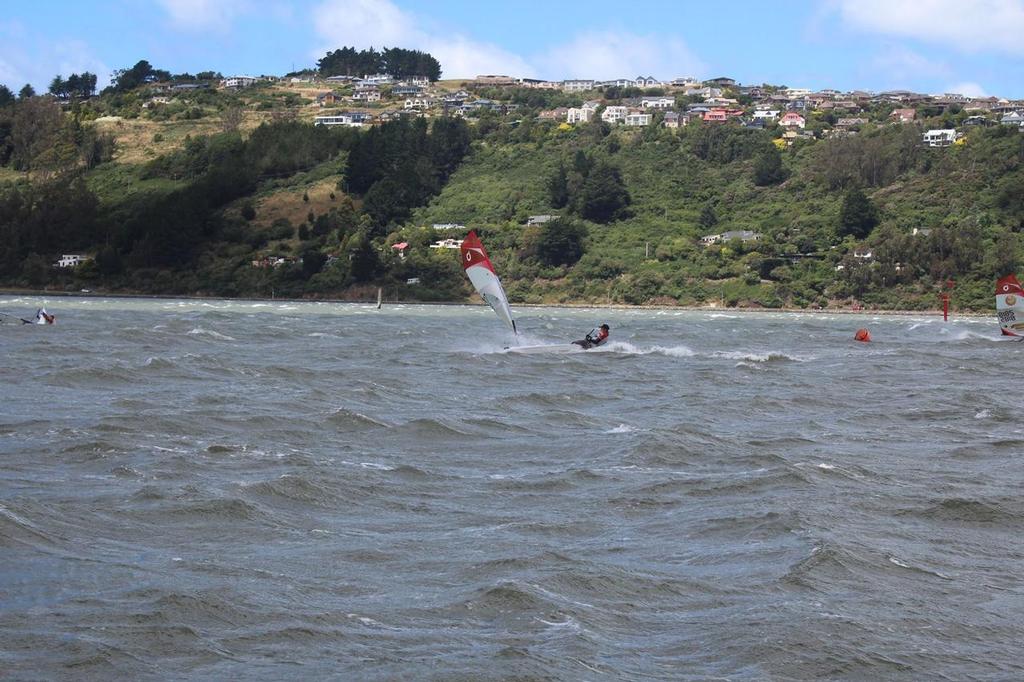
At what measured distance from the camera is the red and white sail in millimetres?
57312

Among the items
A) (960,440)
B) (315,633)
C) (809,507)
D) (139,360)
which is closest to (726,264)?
(139,360)

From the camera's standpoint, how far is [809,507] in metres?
20.4

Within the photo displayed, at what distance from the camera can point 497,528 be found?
18.5m

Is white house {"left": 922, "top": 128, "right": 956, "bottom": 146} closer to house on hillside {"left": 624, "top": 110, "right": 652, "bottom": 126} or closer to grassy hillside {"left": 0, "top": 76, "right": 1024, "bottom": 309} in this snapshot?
grassy hillside {"left": 0, "top": 76, "right": 1024, "bottom": 309}

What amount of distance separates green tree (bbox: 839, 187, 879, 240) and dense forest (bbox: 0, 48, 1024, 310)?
0.17 m

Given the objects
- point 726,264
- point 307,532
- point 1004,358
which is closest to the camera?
point 307,532

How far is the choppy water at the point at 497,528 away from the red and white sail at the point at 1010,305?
20693mm

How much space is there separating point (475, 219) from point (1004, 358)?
77.1 metres

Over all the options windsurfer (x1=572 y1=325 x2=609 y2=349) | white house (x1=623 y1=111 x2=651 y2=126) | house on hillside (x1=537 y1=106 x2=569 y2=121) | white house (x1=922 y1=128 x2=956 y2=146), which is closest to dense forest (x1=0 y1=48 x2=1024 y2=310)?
white house (x1=922 y1=128 x2=956 y2=146)

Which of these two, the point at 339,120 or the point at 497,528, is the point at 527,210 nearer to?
the point at 339,120

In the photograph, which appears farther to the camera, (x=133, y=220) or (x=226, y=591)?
(x=133, y=220)

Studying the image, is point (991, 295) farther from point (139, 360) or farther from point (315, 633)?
point (315, 633)

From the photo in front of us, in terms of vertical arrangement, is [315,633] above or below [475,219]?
below

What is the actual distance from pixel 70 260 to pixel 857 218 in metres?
62.9
